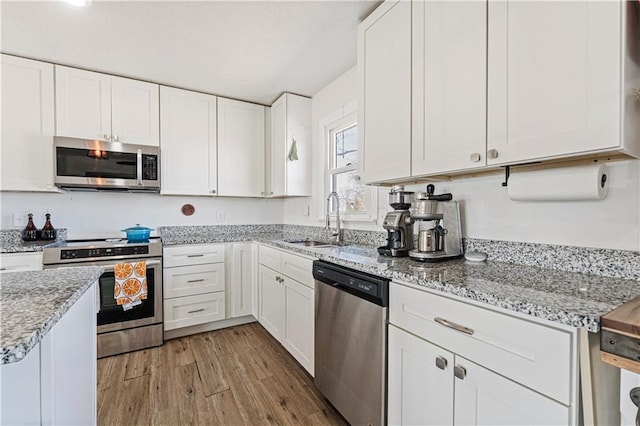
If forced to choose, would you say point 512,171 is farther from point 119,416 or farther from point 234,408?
point 119,416

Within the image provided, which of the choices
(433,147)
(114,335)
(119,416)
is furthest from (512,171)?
(114,335)

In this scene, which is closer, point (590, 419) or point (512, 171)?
point (590, 419)

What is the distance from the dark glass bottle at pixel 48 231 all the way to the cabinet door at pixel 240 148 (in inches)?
56.9

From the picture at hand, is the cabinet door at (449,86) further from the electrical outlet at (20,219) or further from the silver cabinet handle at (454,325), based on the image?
the electrical outlet at (20,219)

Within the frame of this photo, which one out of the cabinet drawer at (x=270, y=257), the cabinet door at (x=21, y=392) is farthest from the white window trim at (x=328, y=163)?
the cabinet door at (x=21, y=392)

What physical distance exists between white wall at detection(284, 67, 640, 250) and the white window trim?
19 centimetres

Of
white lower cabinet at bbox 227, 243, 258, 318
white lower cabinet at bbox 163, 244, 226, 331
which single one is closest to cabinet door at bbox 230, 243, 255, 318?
white lower cabinet at bbox 227, 243, 258, 318

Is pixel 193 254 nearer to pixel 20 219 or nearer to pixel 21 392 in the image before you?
pixel 20 219

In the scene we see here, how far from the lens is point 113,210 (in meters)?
2.88

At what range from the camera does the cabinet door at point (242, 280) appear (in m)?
3.00

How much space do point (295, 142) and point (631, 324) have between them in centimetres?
275

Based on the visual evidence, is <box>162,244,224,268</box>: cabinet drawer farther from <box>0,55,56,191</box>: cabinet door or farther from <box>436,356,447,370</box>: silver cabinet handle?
<box>436,356,447,370</box>: silver cabinet handle

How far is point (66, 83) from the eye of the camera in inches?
97.6

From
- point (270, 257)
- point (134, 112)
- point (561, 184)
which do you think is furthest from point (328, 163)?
point (561, 184)
